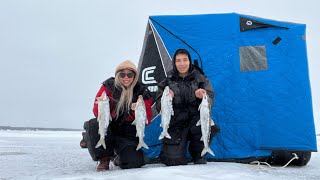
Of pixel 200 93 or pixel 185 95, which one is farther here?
pixel 185 95

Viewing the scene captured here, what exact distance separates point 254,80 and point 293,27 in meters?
1.14

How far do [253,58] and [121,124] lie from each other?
258 cm

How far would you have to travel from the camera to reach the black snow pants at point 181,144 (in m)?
4.72

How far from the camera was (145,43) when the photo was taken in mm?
6121

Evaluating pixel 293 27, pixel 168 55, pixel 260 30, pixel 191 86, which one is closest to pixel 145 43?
pixel 168 55

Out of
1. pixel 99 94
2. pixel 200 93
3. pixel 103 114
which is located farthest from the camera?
pixel 99 94

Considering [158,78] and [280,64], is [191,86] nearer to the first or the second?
[158,78]

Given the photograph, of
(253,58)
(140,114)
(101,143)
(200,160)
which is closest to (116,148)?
(101,143)

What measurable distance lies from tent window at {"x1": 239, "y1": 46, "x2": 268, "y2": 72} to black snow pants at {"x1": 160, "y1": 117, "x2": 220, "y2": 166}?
1.52 meters

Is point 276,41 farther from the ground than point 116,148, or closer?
farther from the ground

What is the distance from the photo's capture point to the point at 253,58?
559 cm

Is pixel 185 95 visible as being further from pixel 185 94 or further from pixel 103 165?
pixel 103 165

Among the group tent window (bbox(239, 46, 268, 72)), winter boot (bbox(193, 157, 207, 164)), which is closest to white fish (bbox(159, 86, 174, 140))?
winter boot (bbox(193, 157, 207, 164))

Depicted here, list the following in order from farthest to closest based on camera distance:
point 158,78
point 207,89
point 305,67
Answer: point 158,78 < point 305,67 < point 207,89
